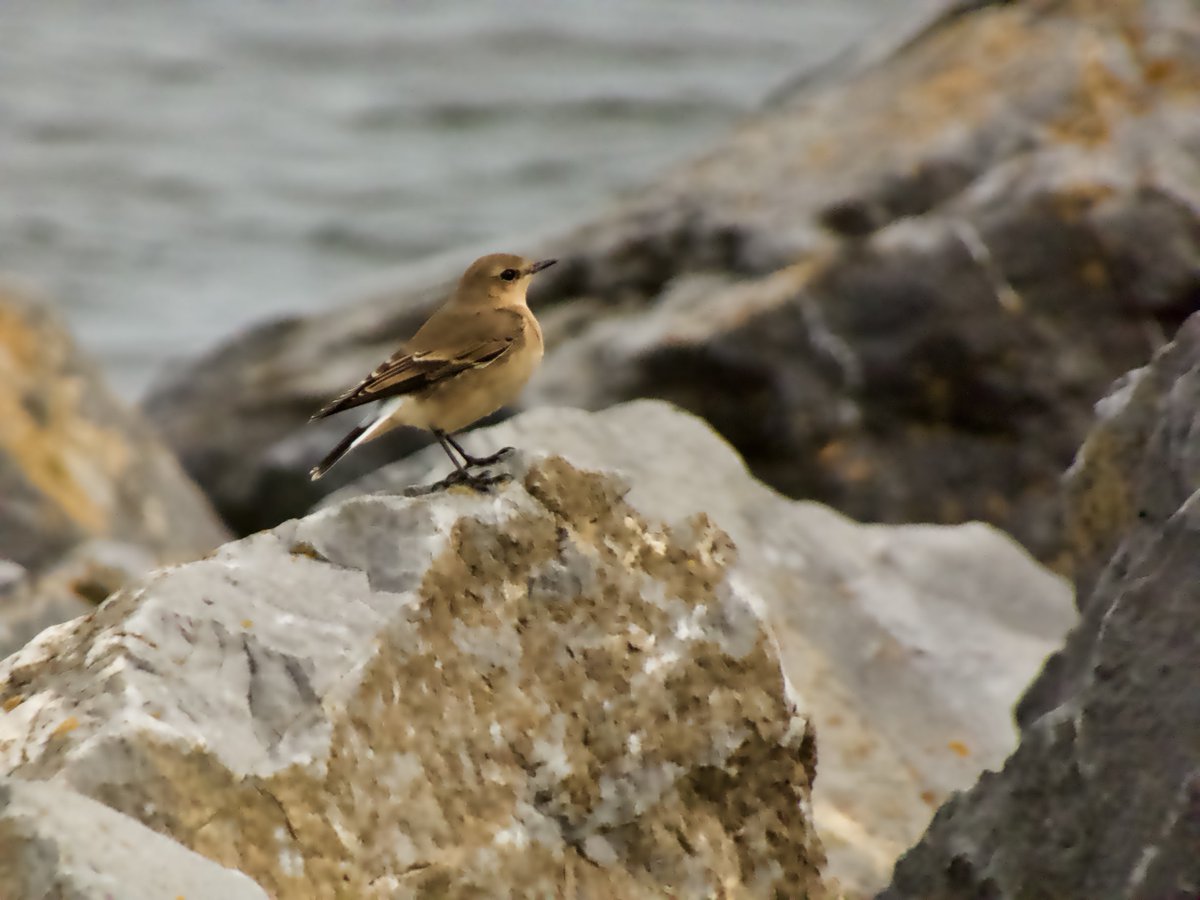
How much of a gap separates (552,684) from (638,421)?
2468mm

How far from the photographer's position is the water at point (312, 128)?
21719 millimetres

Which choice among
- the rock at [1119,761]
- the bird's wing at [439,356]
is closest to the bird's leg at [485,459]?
the bird's wing at [439,356]

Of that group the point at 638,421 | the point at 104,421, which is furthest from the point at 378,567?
the point at 104,421

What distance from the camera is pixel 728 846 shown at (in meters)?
4.92

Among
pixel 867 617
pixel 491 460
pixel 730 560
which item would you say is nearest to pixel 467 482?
pixel 491 460

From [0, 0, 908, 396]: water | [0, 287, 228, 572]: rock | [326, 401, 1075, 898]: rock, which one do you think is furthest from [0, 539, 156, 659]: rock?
[0, 0, 908, 396]: water

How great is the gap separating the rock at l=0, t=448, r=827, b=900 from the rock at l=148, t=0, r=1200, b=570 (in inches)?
200

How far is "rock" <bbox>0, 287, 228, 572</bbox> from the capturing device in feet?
30.5

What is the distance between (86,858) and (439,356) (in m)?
3.35

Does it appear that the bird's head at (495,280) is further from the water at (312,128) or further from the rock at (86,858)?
the water at (312,128)

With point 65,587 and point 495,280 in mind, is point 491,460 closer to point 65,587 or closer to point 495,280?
point 495,280

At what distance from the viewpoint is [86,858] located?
3557 mm

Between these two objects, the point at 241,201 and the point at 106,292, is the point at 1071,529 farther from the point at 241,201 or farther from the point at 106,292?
the point at 241,201

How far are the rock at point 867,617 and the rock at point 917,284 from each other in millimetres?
2515
